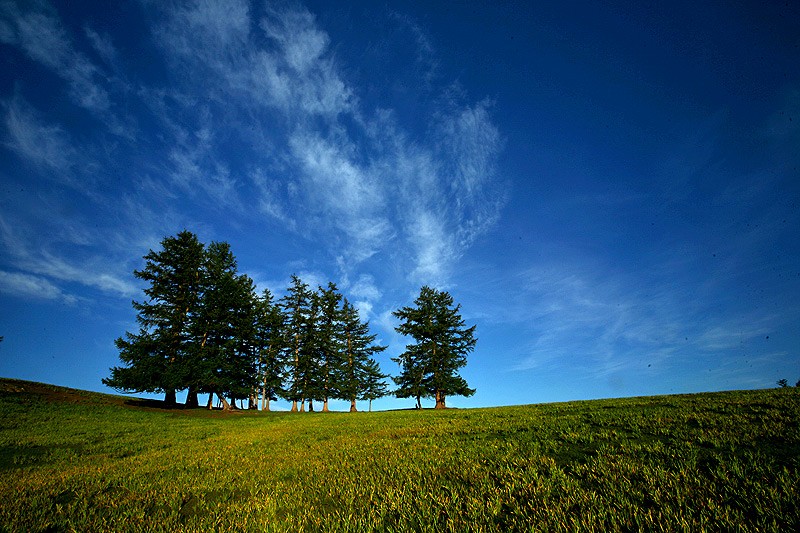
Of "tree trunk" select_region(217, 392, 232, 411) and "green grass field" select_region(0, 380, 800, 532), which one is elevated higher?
"green grass field" select_region(0, 380, 800, 532)

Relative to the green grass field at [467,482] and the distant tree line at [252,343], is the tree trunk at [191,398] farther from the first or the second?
the green grass field at [467,482]

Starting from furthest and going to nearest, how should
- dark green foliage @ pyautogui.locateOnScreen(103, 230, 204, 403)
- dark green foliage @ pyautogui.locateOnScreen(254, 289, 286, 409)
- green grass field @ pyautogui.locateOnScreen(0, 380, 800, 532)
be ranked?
dark green foliage @ pyautogui.locateOnScreen(254, 289, 286, 409)
dark green foliage @ pyautogui.locateOnScreen(103, 230, 204, 403)
green grass field @ pyautogui.locateOnScreen(0, 380, 800, 532)

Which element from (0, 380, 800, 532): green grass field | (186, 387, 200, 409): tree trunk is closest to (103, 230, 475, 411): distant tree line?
(186, 387, 200, 409): tree trunk

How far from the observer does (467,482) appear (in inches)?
205

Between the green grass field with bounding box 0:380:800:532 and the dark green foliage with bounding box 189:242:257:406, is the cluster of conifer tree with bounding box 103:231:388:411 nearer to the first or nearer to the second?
the dark green foliage with bounding box 189:242:257:406

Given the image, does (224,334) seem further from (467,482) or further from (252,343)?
(467,482)

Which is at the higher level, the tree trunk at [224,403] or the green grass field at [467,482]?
the green grass field at [467,482]

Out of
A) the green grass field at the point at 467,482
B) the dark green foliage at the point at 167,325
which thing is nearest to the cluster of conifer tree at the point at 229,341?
the dark green foliage at the point at 167,325

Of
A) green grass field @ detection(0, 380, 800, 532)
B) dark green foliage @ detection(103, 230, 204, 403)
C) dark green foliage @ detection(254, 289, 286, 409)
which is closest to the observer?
green grass field @ detection(0, 380, 800, 532)

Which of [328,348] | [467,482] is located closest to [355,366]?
[328,348]

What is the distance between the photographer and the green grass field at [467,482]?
3.75 m

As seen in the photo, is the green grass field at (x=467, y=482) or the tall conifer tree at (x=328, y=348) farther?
the tall conifer tree at (x=328, y=348)

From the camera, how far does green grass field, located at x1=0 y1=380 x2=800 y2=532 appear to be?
3.75 m

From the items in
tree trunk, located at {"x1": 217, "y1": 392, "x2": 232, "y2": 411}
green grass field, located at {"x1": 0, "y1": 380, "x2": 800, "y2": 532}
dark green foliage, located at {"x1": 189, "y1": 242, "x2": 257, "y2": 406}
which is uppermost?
dark green foliage, located at {"x1": 189, "y1": 242, "x2": 257, "y2": 406}
